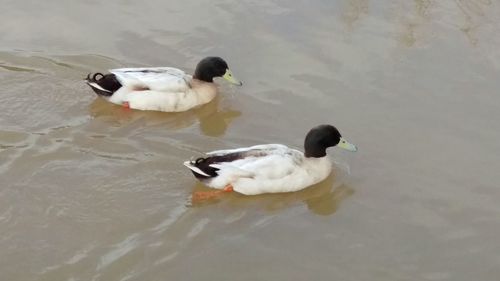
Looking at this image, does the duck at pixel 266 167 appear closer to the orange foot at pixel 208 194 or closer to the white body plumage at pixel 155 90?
the orange foot at pixel 208 194

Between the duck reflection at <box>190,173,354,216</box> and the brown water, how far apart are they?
0.02 metres

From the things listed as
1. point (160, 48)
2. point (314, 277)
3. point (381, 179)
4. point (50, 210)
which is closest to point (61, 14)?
point (160, 48)

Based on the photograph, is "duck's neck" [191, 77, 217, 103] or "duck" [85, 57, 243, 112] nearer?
"duck" [85, 57, 243, 112]

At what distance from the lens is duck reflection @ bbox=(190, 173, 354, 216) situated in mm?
6969

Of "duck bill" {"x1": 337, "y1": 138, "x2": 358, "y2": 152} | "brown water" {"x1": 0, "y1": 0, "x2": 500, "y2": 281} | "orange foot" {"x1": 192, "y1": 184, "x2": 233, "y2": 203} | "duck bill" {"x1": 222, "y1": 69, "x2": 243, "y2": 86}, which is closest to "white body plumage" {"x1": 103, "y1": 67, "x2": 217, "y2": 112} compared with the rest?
"brown water" {"x1": 0, "y1": 0, "x2": 500, "y2": 281}

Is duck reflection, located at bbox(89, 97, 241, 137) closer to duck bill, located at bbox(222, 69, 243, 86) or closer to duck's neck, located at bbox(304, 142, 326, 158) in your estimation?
duck bill, located at bbox(222, 69, 243, 86)

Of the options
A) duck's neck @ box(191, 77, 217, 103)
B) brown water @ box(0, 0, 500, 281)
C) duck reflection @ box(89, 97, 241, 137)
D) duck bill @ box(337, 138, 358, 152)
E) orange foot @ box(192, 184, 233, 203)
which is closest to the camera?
brown water @ box(0, 0, 500, 281)

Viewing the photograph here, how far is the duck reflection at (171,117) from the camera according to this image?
8.16 metres

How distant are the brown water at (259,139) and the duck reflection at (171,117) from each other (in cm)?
3

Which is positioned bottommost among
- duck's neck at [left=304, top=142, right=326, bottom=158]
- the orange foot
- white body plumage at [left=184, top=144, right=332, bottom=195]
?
the orange foot

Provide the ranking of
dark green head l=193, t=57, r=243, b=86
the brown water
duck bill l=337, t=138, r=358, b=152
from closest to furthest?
the brown water, duck bill l=337, t=138, r=358, b=152, dark green head l=193, t=57, r=243, b=86

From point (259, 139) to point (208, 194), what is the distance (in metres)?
1.17

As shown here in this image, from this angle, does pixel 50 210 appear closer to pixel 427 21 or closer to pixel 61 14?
pixel 61 14

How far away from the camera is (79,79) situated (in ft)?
28.6
